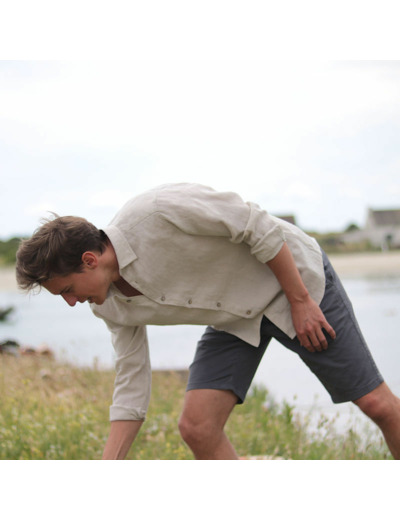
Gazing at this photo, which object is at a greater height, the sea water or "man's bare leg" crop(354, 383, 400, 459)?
"man's bare leg" crop(354, 383, 400, 459)

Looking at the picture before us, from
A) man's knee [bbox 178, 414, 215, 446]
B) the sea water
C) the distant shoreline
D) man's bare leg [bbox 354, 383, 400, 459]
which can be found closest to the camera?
man's bare leg [bbox 354, 383, 400, 459]

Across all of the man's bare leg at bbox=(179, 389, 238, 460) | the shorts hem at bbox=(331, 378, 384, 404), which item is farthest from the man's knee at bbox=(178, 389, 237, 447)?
the shorts hem at bbox=(331, 378, 384, 404)

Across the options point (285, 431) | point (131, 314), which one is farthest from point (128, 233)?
point (285, 431)

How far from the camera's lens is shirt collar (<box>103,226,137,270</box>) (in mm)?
1759

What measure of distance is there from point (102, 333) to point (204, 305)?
6.25m

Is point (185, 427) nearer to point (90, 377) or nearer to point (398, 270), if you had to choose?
point (90, 377)

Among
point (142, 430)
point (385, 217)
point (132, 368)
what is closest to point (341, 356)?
point (132, 368)

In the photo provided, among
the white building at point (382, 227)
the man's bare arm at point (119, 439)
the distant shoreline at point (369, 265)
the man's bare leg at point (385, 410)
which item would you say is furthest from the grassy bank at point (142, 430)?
the distant shoreline at point (369, 265)

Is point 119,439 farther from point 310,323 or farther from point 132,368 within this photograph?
point 310,323

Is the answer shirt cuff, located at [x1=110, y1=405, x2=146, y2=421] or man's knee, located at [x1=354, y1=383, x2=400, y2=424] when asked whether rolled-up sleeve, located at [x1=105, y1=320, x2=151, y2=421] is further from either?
man's knee, located at [x1=354, y1=383, x2=400, y2=424]

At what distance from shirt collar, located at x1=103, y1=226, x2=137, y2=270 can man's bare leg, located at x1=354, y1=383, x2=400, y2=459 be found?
0.82 m

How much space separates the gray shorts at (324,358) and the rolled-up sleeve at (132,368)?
160 millimetres

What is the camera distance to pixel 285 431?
2.95 m

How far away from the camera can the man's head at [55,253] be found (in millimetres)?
1687
